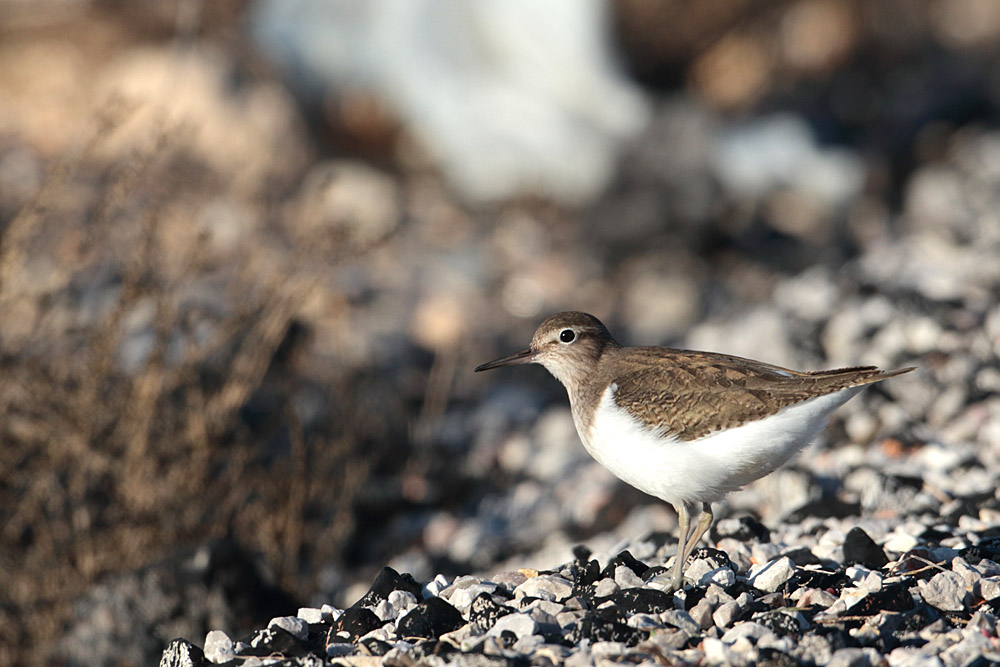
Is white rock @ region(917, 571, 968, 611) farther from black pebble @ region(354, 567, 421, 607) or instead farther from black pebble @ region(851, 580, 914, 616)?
black pebble @ region(354, 567, 421, 607)

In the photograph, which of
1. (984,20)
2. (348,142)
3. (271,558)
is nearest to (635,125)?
(348,142)

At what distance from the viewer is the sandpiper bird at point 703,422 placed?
12.7ft

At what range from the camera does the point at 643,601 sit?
136 inches

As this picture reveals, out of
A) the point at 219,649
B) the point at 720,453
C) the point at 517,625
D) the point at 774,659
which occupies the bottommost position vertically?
the point at 219,649

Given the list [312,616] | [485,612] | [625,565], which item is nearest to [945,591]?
[625,565]

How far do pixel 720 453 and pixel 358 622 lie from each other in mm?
1486

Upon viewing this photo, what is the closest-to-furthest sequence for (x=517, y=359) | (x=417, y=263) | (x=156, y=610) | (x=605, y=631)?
(x=605, y=631), (x=156, y=610), (x=517, y=359), (x=417, y=263)

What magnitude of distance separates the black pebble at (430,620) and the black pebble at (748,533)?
1.46 m

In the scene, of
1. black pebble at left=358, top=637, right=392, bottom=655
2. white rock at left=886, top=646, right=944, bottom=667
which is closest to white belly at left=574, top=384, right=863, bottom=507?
white rock at left=886, top=646, right=944, bottom=667

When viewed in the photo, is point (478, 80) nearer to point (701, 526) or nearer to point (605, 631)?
point (701, 526)

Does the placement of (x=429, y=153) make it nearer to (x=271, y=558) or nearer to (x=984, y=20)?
(x=271, y=558)

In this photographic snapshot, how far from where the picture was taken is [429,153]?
1141cm

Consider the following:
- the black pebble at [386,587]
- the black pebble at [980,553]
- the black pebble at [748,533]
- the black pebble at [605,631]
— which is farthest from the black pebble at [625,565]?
the black pebble at [980,553]

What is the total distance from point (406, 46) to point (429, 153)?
1238 mm
